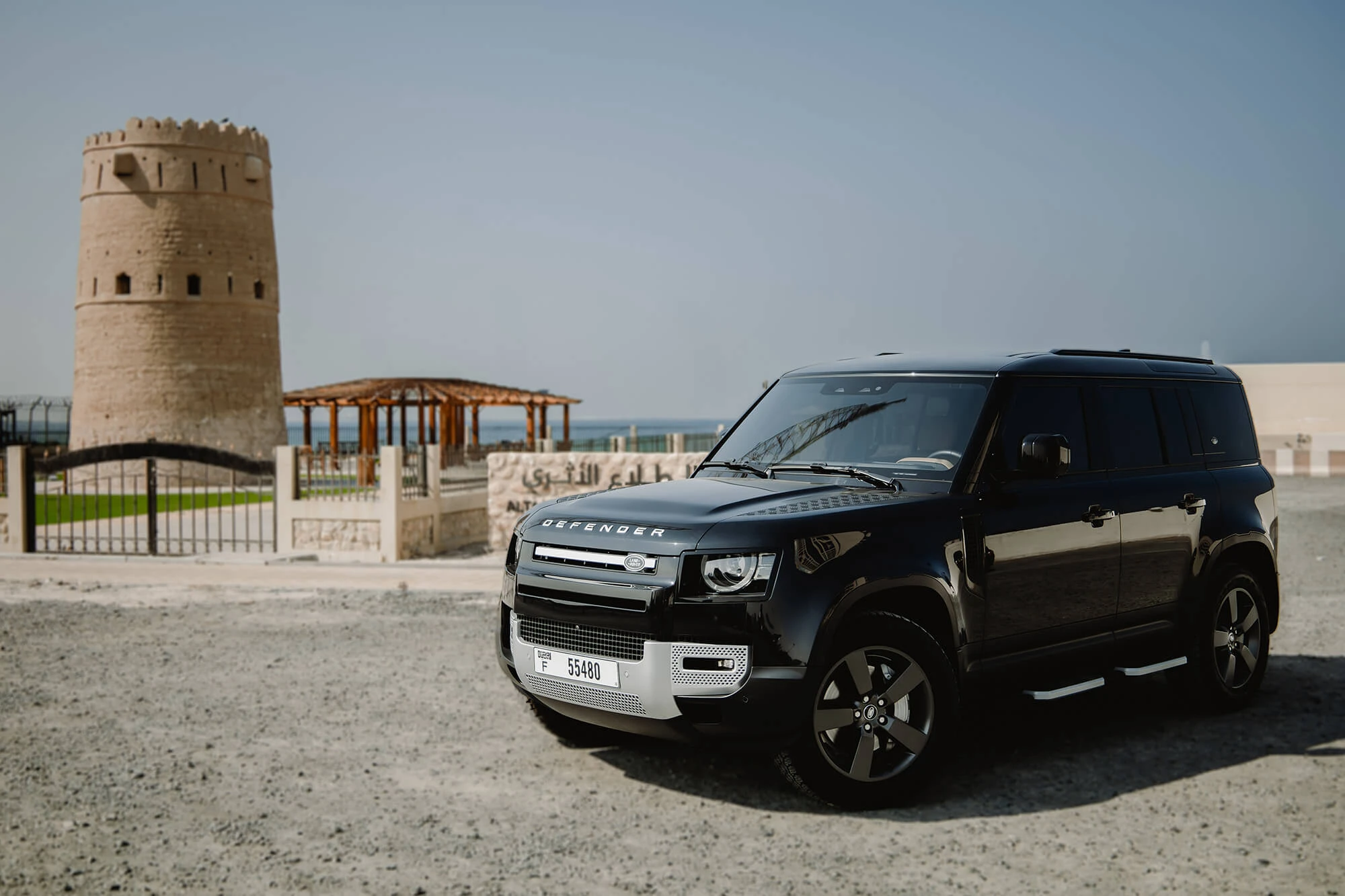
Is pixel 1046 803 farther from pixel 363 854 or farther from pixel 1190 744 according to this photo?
pixel 363 854

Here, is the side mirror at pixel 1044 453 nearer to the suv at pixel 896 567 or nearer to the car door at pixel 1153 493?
the suv at pixel 896 567

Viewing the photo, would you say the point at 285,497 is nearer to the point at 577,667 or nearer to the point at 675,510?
the point at 577,667

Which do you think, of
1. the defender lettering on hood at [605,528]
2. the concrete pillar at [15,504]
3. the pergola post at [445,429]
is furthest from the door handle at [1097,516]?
the pergola post at [445,429]

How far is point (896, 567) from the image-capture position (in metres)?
5.09

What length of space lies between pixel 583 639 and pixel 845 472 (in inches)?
60.5

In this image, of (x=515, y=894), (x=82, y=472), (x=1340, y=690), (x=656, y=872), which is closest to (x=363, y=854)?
(x=515, y=894)

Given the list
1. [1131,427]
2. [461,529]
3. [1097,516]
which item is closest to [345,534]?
[461,529]

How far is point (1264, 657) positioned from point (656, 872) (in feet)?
15.5

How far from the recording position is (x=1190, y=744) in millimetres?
6312

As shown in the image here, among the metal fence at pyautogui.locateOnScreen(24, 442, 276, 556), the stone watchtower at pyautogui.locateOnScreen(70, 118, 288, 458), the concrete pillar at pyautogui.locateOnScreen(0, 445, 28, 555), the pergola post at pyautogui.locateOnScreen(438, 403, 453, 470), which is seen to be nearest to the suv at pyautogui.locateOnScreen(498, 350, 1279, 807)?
the metal fence at pyautogui.locateOnScreen(24, 442, 276, 556)

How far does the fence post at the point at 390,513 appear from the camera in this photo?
19703 mm

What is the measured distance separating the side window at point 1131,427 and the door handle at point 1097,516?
1.13 feet

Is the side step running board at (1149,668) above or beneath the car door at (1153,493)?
beneath

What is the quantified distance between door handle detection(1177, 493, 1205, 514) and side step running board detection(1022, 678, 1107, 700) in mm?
1264
